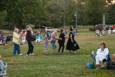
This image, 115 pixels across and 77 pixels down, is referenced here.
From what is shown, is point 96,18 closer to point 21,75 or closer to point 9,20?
point 9,20

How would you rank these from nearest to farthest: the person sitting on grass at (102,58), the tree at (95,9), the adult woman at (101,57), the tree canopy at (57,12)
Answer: the person sitting on grass at (102,58), the adult woman at (101,57), the tree canopy at (57,12), the tree at (95,9)

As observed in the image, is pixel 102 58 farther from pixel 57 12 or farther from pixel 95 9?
pixel 57 12

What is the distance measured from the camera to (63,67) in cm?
2088

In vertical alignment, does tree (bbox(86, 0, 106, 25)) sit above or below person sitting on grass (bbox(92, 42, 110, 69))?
above

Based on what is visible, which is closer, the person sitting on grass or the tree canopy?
the person sitting on grass

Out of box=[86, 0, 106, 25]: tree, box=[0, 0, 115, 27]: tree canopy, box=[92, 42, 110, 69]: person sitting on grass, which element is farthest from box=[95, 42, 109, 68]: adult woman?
box=[86, 0, 106, 25]: tree

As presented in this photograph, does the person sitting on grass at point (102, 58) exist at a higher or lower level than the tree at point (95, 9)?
lower

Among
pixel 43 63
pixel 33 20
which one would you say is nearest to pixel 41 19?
pixel 33 20

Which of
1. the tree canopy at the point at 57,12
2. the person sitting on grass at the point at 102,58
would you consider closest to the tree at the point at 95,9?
the tree canopy at the point at 57,12

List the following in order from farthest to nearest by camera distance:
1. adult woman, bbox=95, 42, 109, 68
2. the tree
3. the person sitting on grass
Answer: the tree, adult woman, bbox=95, 42, 109, 68, the person sitting on grass

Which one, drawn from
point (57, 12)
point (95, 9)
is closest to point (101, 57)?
point (95, 9)

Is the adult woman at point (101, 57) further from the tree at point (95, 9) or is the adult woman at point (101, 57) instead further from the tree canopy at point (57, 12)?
the tree at point (95, 9)

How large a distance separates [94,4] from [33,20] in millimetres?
15507

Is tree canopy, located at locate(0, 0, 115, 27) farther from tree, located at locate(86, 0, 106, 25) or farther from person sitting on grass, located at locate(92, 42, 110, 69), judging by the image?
person sitting on grass, located at locate(92, 42, 110, 69)
